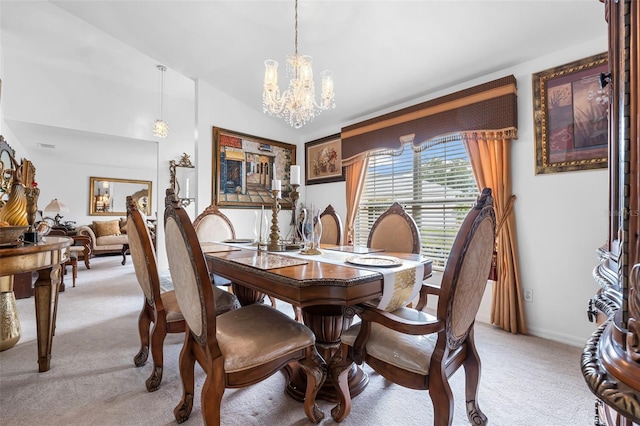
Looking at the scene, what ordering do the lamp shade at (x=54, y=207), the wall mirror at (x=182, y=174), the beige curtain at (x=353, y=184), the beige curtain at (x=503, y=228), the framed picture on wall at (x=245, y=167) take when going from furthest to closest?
1. the lamp shade at (x=54, y=207)
2. the wall mirror at (x=182, y=174)
3. the framed picture on wall at (x=245, y=167)
4. the beige curtain at (x=353, y=184)
5. the beige curtain at (x=503, y=228)

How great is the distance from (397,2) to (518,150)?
1.64 m

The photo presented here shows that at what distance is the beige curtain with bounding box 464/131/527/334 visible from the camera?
250 cm

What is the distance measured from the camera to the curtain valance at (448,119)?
252cm

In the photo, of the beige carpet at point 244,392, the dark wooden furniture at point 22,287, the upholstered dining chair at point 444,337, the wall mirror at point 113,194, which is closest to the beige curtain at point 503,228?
the beige carpet at point 244,392

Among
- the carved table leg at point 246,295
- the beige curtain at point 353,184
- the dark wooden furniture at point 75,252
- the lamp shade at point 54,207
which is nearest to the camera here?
the carved table leg at point 246,295

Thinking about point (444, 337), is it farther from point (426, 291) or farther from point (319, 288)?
point (426, 291)

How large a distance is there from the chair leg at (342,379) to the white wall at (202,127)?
1.99 m

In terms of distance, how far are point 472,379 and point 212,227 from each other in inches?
98.3

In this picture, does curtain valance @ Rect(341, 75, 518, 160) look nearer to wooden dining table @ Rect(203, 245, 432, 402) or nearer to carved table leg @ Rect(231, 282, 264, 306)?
wooden dining table @ Rect(203, 245, 432, 402)

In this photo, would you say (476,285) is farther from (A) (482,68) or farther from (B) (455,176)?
(A) (482,68)

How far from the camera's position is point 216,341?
1138 mm

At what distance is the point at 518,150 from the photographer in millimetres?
2553

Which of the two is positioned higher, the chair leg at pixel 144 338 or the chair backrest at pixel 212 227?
the chair backrest at pixel 212 227

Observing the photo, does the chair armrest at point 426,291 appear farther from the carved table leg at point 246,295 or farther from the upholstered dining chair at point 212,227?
the upholstered dining chair at point 212,227
